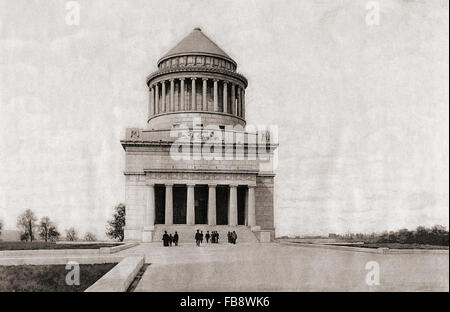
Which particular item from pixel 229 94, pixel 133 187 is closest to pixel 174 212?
pixel 133 187

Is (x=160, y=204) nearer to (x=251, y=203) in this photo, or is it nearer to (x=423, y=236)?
(x=251, y=203)

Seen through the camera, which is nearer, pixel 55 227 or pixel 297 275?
pixel 297 275

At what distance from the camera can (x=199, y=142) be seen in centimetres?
5075

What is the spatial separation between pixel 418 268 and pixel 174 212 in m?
39.0

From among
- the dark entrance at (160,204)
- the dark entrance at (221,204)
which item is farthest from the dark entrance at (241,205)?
the dark entrance at (160,204)

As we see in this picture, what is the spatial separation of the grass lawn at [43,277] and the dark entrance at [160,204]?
3282cm

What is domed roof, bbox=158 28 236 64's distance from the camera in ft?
201

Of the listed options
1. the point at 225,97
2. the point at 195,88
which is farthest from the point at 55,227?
the point at 225,97

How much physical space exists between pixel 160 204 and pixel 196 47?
21611mm

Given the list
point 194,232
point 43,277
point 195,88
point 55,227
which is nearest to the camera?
point 43,277

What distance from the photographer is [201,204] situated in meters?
52.2

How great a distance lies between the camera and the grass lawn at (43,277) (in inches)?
536

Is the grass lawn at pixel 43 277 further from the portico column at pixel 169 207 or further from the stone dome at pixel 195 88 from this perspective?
the stone dome at pixel 195 88
